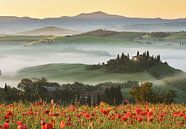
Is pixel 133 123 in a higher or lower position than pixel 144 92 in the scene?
higher

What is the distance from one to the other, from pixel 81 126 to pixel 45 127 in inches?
113

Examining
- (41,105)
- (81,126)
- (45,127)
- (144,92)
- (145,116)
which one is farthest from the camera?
(144,92)

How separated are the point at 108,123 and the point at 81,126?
107 cm

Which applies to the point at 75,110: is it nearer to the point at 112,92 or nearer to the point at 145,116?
the point at 145,116

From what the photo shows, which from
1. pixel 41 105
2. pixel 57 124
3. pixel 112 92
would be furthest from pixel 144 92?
pixel 112 92

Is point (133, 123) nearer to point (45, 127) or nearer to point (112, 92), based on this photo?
point (45, 127)

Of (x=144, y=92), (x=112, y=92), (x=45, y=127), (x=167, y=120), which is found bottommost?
(x=112, y=92)

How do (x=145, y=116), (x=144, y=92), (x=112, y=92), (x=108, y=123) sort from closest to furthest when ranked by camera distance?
(x=108, y=123) < (x=145, y=116) < (x=144, y=92) < (x=112, y=92)

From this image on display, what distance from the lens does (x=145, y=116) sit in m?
13.2

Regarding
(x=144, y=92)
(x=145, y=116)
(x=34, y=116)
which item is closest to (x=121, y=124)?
(x=145, y=116)

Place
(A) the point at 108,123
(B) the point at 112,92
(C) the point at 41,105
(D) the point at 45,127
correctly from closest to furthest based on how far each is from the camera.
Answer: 1. (D) the point at 45,127
2. (A) the point at 108,123
3. (C) the point at 41,105
4. (B) the point at 112,92

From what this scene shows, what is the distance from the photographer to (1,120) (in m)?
12.0

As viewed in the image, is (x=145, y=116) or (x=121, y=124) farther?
(x=145, y=116)

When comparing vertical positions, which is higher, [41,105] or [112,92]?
[41,105]
